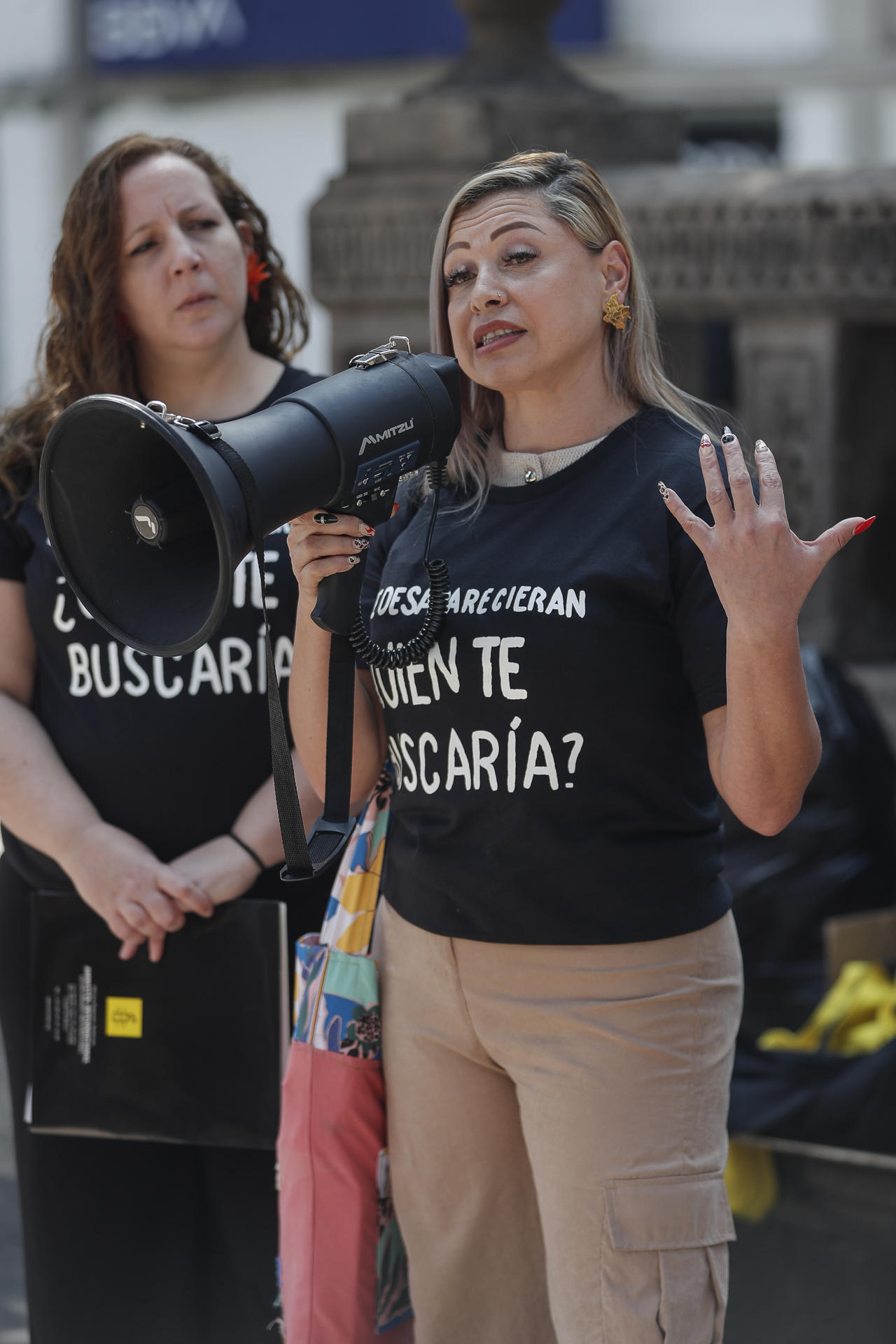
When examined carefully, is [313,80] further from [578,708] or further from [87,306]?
[578,708]

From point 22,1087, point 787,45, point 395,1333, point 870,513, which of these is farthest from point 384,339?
point 787,45

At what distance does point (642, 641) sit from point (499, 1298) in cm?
77

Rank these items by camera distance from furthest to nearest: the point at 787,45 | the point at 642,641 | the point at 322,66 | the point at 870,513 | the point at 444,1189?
the point at 322,66
the point at 787,45
the point at 870,513
the point at 444,1189
the point at 642,641

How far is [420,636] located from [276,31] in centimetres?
760

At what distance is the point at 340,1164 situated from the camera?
195cm

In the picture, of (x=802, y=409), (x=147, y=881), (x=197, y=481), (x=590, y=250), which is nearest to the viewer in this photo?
(x=197, y=481)

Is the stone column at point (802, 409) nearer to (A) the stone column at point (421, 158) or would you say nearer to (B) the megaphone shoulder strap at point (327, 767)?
(A) the stone column at point (421, 158)

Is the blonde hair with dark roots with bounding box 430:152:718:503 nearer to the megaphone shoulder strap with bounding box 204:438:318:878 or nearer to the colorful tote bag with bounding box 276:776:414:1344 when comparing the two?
the megaphone shoulder strap with bounding box 204:438:318:878

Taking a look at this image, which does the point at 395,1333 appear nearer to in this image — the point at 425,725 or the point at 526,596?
the point at 425,725

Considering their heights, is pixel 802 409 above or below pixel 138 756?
above

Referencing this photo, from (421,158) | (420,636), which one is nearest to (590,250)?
(420,636)

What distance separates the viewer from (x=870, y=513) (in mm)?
4531

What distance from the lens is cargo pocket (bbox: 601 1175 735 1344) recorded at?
1.72 meters

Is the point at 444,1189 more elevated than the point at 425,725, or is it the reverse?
the point at 425,725
